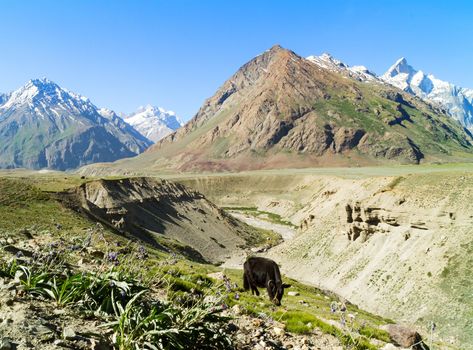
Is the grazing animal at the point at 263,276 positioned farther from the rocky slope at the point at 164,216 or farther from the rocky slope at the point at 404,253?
the rocky slope at the point at 164,216

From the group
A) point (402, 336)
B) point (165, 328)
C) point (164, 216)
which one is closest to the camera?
point (165, 328)

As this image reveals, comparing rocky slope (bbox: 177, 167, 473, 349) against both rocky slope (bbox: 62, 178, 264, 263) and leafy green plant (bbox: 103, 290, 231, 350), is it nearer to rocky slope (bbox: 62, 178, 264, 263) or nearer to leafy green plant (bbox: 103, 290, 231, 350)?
rocky slope (bbox: 62, 178, 264, 263)

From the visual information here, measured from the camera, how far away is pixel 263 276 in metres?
21.6

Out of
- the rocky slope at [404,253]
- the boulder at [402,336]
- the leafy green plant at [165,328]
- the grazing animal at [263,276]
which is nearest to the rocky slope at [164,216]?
the rocky slope at [404,253]

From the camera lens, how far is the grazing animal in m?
20.9

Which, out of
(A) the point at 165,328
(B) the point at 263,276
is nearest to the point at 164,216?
(B) the point at 263,276

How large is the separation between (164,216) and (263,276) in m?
71.3

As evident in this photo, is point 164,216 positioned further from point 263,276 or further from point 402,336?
point 402,336

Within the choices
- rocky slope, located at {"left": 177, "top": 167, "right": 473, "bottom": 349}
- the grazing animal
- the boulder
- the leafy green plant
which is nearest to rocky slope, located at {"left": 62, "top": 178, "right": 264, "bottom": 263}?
rocky slope, located at {"left": 177, "top": 167, "right": 473, "bottom": 349}

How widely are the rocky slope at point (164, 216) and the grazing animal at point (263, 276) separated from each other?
4540 cm

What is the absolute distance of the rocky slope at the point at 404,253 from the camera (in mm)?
38938

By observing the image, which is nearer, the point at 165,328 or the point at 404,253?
the point at 165,328

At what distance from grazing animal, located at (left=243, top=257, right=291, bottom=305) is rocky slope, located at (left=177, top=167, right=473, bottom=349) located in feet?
61.0

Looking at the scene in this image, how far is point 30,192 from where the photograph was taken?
59750mm
